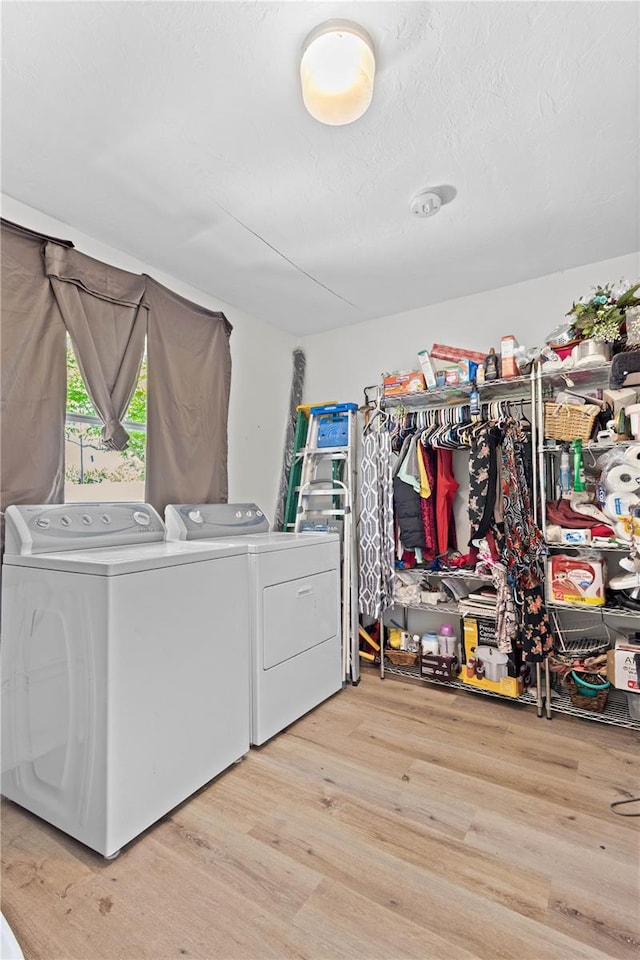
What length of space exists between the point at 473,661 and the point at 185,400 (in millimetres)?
2252

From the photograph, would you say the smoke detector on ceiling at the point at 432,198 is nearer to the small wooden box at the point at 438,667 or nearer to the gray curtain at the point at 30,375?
the gray curtain at the point at 30,375

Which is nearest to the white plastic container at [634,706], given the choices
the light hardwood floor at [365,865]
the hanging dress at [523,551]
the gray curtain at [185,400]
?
the light hardwood floor at [365,865]

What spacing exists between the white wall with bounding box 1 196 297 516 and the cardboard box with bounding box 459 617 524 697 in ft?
5.18

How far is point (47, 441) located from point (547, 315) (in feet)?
9.17

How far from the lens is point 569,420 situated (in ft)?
7.32

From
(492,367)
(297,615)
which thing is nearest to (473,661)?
(297,615)

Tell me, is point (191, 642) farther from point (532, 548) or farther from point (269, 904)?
point (532, 548)

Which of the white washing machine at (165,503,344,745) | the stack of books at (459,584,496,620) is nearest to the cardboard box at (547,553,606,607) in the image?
the stack of books at (459,584,496,620)

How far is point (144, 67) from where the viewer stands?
139 centimetres

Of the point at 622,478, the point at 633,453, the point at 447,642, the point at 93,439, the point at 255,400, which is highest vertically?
the point at 255,400

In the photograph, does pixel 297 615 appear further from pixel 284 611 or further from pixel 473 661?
pixel 473 661

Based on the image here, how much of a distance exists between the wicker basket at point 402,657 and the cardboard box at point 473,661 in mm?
316

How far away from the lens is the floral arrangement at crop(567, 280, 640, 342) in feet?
7.04

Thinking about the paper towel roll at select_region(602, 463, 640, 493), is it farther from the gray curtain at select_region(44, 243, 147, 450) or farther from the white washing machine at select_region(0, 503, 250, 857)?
the gray curtain at select_region(44, 243, 147, 450)
